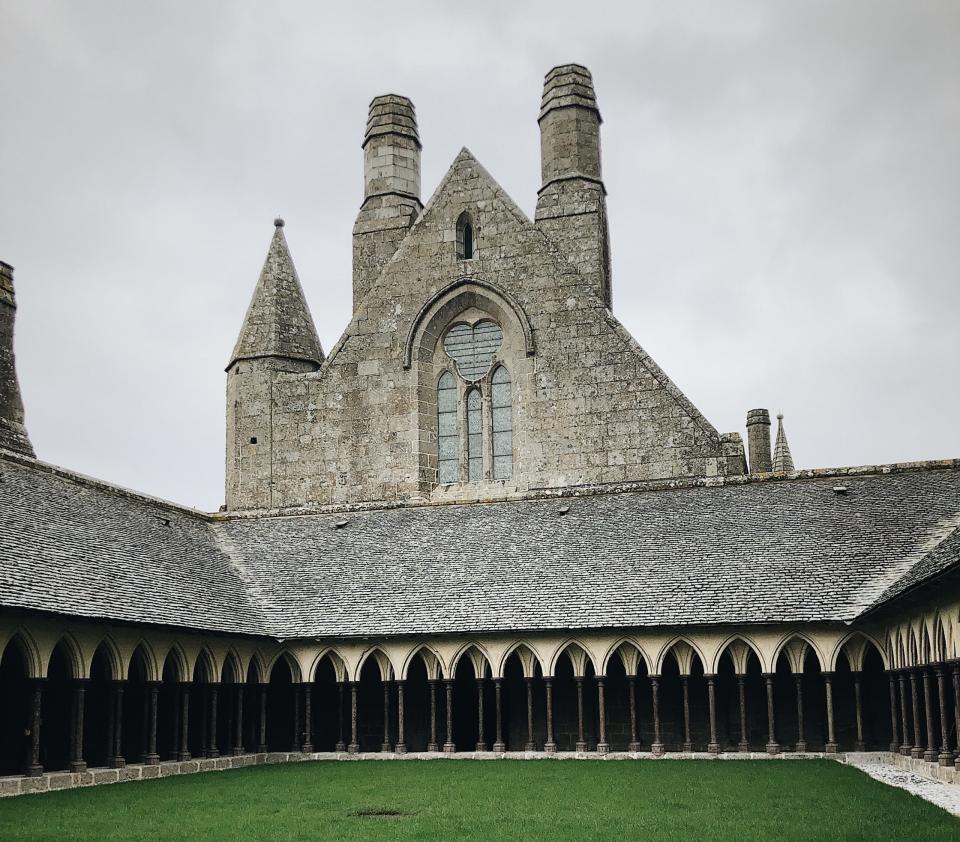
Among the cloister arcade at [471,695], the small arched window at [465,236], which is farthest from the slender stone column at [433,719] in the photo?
the small arched window at [465,236]

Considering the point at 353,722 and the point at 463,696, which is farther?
the point at 463,696

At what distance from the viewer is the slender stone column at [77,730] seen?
70.8ft

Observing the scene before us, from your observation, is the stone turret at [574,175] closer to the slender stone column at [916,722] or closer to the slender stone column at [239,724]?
the slender stone column at [239,724]

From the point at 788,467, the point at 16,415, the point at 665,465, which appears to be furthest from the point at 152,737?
the point at 788,467

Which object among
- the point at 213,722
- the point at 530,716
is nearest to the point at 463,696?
the point at 530,716

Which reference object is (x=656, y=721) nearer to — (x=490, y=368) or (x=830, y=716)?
(x=830, y=716)

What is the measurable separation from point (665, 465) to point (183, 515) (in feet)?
41.1

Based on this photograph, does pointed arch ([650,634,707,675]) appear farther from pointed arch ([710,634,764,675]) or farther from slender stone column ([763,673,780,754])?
slender stone column ([763,673,780,754])

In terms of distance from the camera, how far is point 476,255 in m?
37.8

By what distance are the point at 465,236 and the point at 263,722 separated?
16572 mm

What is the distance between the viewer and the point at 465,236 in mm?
38594

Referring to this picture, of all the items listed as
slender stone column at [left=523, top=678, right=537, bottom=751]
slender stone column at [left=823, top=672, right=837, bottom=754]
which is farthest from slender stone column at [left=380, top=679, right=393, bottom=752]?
slender stone column at [left=823, top=672, right=837, bottom=754]

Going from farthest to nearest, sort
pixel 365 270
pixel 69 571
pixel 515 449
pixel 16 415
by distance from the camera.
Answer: pixel 365 270 < pixel 515 449 < pixel 16 415 < pixel 69 571

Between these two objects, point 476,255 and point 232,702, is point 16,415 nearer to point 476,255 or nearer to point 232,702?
point 232,702
